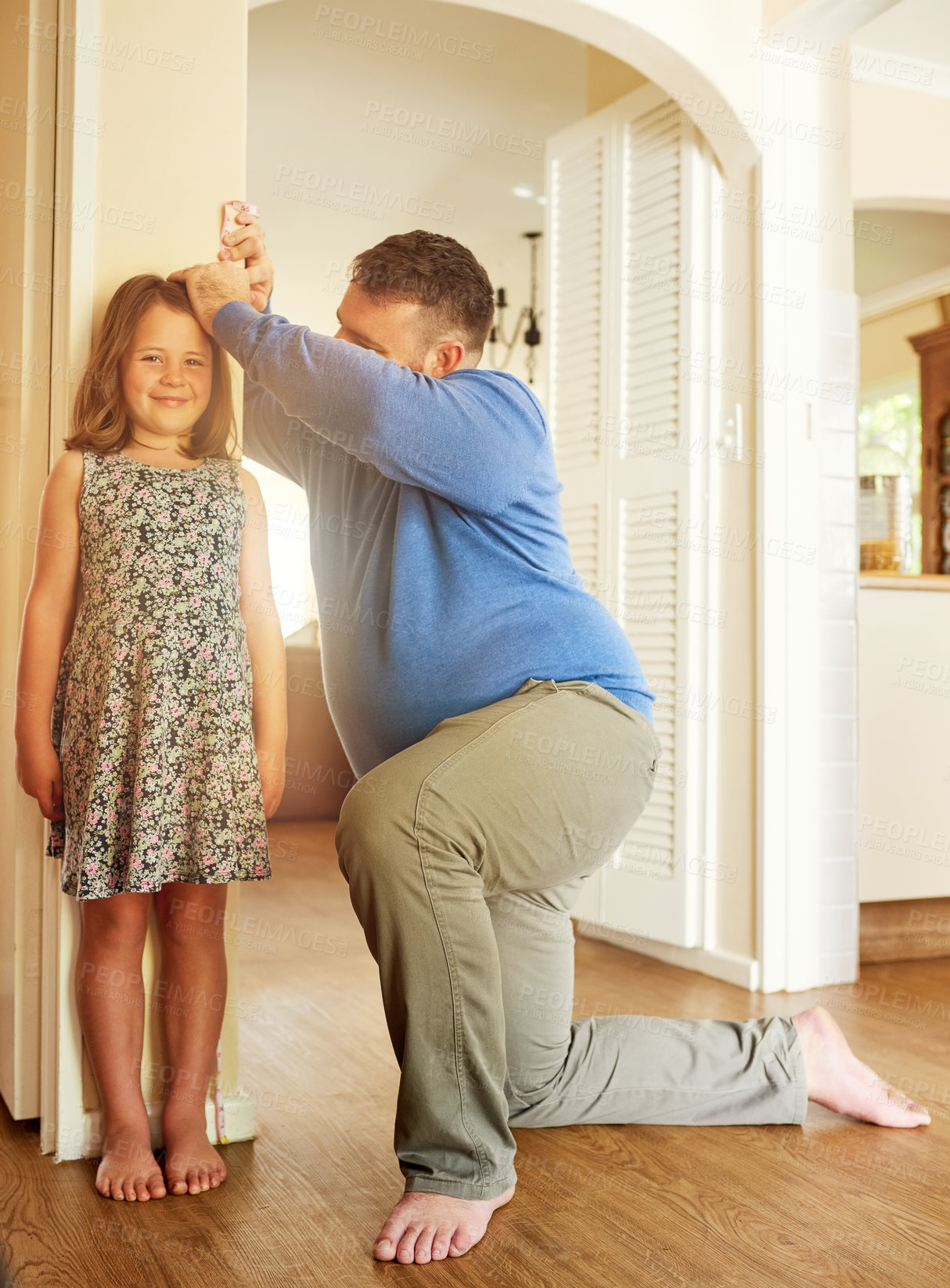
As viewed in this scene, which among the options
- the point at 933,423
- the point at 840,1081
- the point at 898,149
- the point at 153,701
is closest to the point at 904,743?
the point at 840,1081

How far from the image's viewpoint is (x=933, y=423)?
4902mm

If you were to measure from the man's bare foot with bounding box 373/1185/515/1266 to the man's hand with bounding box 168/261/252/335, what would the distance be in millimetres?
1094

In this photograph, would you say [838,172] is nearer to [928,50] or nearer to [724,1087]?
[928,50]

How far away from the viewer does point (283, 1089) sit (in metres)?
1.79

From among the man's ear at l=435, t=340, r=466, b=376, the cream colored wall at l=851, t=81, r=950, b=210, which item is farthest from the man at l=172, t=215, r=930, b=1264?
the cream colored wall at l=851, t=81, r=950, b=210

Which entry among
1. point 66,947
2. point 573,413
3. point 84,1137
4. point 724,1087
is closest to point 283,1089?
point 84,1137

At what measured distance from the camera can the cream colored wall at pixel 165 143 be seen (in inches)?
60.9

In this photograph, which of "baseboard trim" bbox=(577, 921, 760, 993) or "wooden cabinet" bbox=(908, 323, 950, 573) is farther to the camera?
"wooden cabinet" bbox=(908, 323, 950, 573)

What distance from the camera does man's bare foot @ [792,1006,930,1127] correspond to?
1.64 meters

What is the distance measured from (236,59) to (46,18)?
0.86ft

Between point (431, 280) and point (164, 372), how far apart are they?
374 millimetres

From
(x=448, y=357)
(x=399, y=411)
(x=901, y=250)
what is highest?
(x=901, y=250)

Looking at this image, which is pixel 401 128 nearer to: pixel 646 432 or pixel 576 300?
pixel 576 300

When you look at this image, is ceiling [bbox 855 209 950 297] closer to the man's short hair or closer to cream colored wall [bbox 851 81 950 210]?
cream colored wall [bbox 851 81 950 210]
